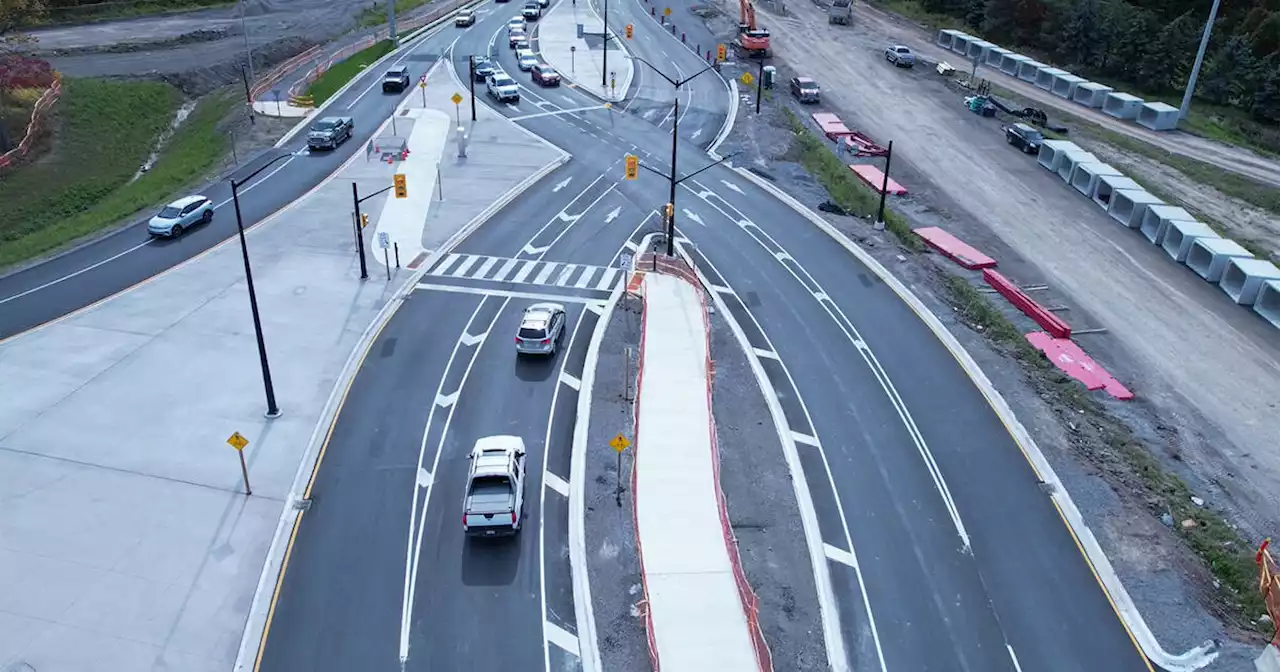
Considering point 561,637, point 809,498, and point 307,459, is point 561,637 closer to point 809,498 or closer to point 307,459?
point 809,498

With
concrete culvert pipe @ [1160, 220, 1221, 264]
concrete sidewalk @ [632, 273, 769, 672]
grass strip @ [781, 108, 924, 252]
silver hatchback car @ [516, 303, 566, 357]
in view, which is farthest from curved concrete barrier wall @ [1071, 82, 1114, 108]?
silver hatchback car @ [516, 303, 566, 357]

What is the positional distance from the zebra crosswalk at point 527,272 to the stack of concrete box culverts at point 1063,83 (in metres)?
51.1

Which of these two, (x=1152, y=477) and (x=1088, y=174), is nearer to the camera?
(x=1152, y=477)

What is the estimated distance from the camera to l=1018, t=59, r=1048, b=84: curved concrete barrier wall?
84.4 meters

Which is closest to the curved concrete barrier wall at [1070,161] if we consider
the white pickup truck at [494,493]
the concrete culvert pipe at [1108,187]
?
the concrete culvert pipe at [1108,187]

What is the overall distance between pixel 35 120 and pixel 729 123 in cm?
4978

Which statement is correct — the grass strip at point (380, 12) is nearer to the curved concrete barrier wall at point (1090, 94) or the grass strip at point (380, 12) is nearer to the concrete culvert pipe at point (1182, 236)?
the curved concrete barrier wall at point (1090, 94)

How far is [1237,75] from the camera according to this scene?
3022 inches

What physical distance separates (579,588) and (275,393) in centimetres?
1600

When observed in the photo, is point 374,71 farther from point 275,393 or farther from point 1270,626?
point 1270,626

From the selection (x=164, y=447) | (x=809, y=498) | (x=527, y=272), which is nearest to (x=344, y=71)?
(x=527, y=272)

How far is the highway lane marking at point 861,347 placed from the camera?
30.8m

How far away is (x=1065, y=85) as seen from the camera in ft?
265

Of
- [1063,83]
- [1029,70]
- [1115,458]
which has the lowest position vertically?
[1115,458]
